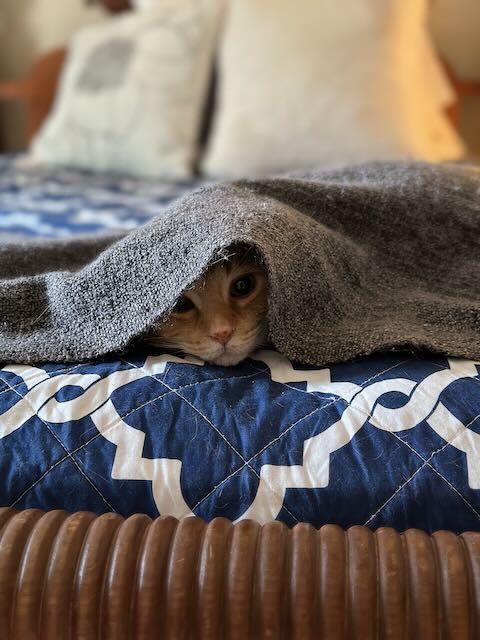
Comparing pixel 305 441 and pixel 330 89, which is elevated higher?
pixel 330 89

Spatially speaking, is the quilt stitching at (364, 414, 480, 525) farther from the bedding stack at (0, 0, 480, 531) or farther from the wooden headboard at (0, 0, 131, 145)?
the wooden headboard at (0, 0, 131, 145)

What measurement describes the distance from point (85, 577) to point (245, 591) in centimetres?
13

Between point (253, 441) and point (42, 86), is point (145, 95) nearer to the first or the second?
point (42, 86)

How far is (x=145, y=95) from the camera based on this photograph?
1.88 metres

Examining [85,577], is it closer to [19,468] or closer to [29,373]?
[19,468]

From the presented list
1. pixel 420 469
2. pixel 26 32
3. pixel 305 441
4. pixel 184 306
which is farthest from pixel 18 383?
pixel 26 32

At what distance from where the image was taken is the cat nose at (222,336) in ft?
2.53

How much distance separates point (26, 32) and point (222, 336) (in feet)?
8.23

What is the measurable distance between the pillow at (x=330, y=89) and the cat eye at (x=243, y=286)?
3.05 feet

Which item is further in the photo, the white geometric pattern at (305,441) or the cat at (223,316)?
the cat at (223,316)

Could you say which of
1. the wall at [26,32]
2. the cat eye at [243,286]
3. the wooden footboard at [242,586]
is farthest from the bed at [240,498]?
the wall at [26,32]

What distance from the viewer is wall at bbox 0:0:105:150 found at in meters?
2.53

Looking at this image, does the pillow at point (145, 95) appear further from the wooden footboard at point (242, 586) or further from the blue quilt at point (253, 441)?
the wooden footboard at point (242, 586)

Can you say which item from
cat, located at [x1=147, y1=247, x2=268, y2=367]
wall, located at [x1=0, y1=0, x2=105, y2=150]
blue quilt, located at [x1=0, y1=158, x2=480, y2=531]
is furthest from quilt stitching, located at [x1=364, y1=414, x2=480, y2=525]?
wall, located at [x1=0, y1=0, x2=105, y2=150]
